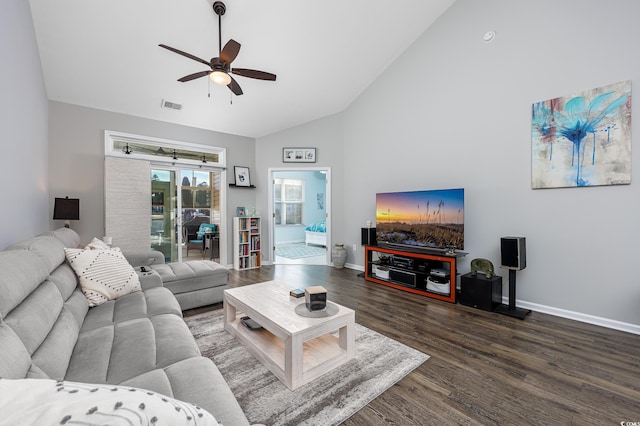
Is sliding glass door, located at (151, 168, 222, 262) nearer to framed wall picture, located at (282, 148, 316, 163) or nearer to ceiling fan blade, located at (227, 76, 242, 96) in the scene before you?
framed wall picture, located at (282, 148, 316, 163)

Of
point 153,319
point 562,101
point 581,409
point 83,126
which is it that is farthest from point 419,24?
point 83,126

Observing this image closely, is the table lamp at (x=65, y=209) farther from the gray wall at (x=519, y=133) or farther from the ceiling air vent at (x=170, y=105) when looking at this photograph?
the gray wall at (x=519, y=133)

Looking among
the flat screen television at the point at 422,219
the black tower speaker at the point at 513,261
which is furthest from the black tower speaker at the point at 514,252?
the flat screen television at the point at 422,219

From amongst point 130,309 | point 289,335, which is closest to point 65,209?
point 130,309

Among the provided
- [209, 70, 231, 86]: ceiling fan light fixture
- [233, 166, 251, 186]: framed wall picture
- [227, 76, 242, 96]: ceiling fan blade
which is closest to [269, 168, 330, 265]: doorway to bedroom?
[233, 166, 251, 186]: framed wall picture

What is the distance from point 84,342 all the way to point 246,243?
3.91 meters

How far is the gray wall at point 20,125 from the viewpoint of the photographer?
191cm

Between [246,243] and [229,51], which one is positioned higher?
[229,51]

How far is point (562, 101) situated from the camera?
2.96m

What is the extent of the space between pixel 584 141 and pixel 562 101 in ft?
1.62

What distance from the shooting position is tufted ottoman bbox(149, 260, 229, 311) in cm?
300

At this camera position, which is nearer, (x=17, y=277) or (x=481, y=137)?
(x=17, y=277)

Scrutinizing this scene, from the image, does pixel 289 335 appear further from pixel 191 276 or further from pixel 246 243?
pixel 246 243

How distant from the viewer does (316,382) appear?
186 cm
